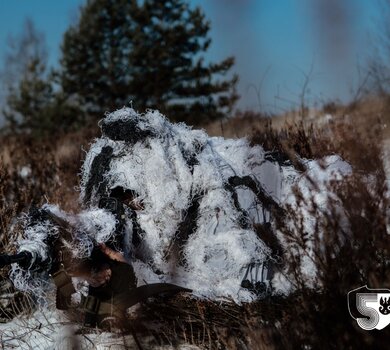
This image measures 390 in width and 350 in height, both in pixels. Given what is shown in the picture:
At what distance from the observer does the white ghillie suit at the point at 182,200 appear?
317 cm

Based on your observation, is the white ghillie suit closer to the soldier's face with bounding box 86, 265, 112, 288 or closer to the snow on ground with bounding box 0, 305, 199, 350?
the soldier's face with bounding box 86, 265, 112, 288

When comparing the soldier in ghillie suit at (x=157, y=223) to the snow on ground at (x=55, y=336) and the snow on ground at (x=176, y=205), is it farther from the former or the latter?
the snow on ground at (x=55, y=336)

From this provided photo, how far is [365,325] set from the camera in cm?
215

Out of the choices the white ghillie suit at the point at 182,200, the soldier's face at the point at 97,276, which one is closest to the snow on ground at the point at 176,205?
the white ghillie suit at the point at 182,200

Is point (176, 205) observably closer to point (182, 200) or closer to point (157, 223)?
point (182, 200)

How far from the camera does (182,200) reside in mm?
3387

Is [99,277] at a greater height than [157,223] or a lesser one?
lesser

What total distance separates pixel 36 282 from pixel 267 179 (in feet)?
4.58

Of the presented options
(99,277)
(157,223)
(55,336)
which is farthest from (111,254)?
(55,336)

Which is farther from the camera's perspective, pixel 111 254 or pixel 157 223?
pixel 157 223

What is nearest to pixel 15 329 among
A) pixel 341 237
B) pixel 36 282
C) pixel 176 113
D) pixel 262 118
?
pixel 36 282

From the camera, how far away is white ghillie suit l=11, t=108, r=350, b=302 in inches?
125

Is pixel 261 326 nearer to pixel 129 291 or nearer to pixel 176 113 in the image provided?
pixel 129 291

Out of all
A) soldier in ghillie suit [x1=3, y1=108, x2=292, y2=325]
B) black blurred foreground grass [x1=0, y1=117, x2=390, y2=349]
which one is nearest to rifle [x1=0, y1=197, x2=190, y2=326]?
soldier in ghillie suit [x1=3, y1=108, x2=292, y2=325]
